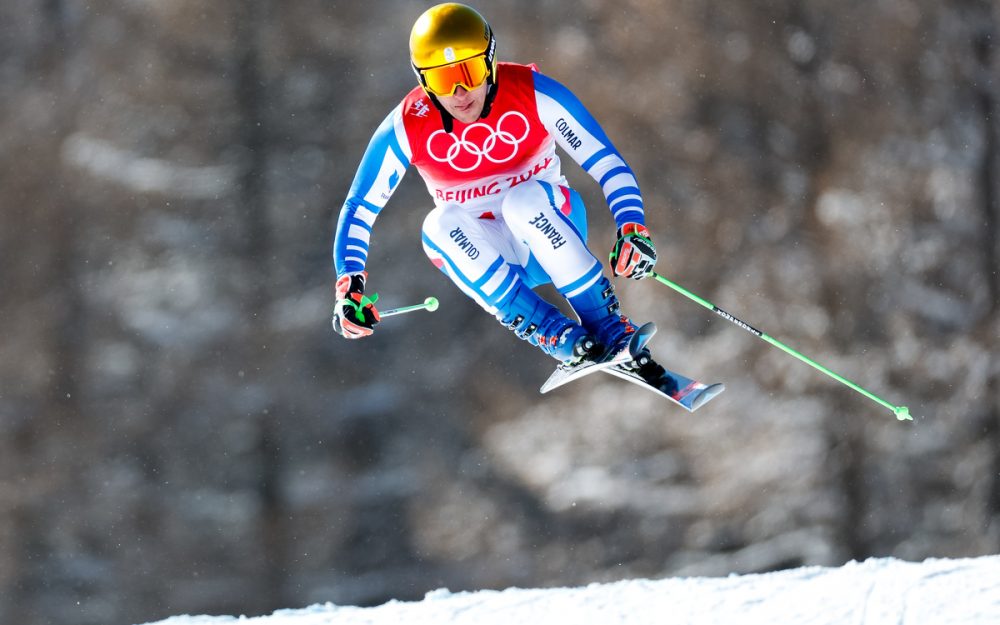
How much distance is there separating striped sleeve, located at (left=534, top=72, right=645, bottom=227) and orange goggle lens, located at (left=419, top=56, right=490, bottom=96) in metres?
0.24

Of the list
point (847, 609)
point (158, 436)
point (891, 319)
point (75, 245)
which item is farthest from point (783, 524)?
point (75, 245)

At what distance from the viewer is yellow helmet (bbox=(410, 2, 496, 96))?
2920 millimetres

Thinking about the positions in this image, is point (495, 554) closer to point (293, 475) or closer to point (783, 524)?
point (293, 475)

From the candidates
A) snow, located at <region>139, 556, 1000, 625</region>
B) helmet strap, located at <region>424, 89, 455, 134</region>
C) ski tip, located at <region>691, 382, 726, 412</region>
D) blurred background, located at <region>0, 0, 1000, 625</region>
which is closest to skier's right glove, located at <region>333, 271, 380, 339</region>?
helmet strap, located at <region>424, 89, 455, 134</region>

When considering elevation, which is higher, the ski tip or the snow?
the ski tip

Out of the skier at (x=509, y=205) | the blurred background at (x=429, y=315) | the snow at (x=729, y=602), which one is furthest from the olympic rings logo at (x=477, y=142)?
the snow at (x=729, y=602)

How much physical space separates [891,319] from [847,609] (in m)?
1.45

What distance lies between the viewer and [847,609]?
4.78m

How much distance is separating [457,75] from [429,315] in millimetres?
2143

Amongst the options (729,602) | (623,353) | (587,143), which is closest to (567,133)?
(587,143)

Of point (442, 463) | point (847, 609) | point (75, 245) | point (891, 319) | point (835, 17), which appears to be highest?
point (835, 17)

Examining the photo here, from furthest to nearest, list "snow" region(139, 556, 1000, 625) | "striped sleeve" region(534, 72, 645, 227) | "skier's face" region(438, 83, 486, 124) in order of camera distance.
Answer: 1. "snow" region(139, 556, 1000, 625)
2. "striped sleeve" region(534, 72, 645, 227)
3. "skier's face" region(438, 83, 486, 124)

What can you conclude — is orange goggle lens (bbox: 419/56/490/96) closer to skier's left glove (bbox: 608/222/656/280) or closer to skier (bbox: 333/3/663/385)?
skier (bbox: 333/3/663/385)

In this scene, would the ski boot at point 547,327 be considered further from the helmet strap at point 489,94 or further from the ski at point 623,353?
Result: the helmet strap at point 489,94
